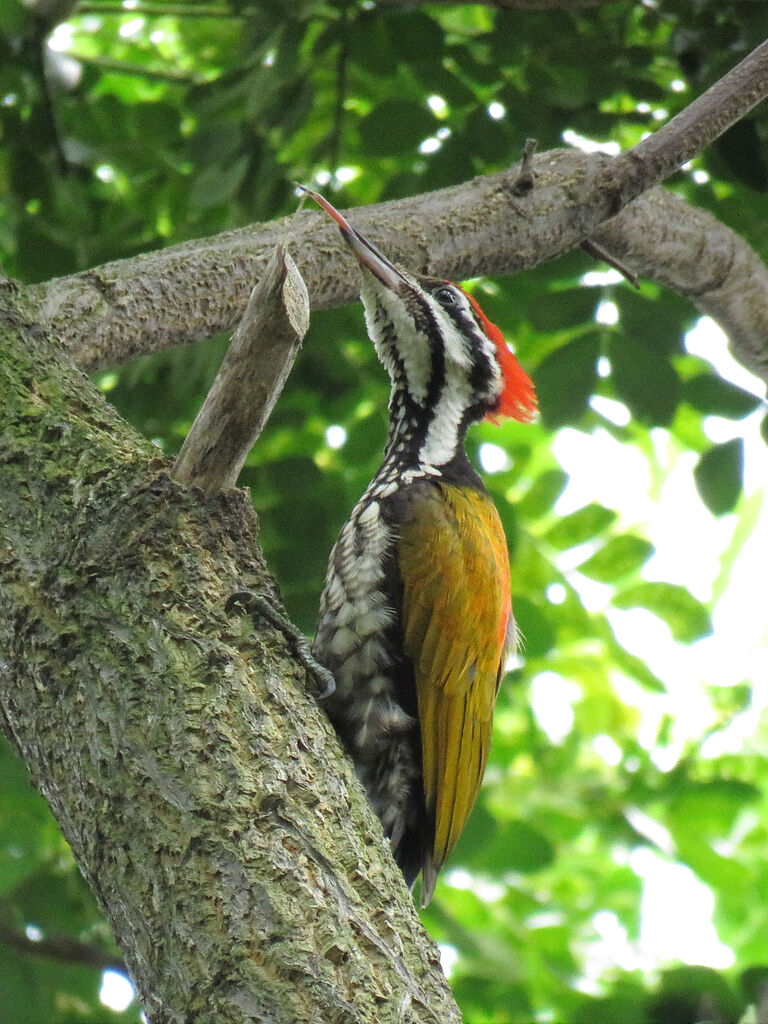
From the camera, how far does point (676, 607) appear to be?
4426 millimetres

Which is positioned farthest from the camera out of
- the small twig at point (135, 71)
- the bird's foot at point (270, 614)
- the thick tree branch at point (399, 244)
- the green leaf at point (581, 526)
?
the small twig at point (135, 71)

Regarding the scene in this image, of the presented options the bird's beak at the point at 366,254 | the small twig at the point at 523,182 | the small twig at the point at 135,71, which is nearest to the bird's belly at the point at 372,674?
the bird's beak at the point at 366,254

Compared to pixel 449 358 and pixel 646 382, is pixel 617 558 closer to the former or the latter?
pixel 646 382

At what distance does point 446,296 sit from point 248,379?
173 centimetres

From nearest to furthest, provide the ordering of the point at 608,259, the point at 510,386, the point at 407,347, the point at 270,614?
the point at 270,614
the point at 608,259
the point at 407,347
the point at 510,386

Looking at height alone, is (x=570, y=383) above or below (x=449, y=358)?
above

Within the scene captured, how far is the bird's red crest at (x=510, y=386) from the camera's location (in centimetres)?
395

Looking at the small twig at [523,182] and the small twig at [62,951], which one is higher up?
the small twig at [523,182]

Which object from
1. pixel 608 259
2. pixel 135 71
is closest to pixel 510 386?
pixel 608 259

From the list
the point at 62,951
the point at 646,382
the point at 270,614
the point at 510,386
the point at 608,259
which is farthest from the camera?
the point at 646,382

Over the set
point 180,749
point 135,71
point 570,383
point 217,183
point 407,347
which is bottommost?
point 180,749

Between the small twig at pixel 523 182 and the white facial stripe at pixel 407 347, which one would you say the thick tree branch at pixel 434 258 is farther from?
the white facial stripe at pixel 407 347

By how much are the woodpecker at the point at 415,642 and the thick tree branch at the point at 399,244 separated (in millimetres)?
110

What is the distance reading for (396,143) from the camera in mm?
4211
